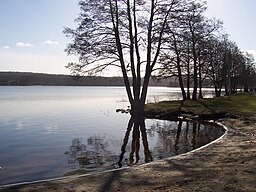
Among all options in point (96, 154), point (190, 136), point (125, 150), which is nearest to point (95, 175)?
point (96, 154)

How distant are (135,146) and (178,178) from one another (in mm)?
7438

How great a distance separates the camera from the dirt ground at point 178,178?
293 inches

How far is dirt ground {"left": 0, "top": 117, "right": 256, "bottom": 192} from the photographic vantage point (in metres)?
7.44

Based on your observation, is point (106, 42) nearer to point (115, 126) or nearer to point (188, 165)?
point (115, 126)

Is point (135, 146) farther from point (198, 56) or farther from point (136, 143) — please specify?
point (198, 56)

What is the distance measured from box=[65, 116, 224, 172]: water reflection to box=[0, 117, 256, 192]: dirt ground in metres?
2.25

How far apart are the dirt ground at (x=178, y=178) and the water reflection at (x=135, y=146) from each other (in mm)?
2247

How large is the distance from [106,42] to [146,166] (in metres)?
20.7

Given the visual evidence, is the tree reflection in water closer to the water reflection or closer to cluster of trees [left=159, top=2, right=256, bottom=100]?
the water reflection

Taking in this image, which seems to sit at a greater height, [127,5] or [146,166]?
[127,5]

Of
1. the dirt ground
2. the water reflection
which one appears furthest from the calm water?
the dirt ground

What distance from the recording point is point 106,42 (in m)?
29.4

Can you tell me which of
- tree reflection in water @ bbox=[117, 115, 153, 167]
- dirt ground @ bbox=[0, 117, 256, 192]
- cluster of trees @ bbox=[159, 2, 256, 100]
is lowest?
tree reflection in water @ bbox=[117, 115, 153, 167]

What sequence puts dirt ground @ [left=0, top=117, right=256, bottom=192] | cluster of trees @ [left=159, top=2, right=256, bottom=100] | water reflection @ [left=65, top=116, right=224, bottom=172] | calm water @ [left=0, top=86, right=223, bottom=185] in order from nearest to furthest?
dirt ground @ [left=0, top=117, right=256, bottom=192] < calm water @ [left=0, top=86, right=223, bottom=185] < water reflection @ [left=65, top=116, right=224, bottom=172] < cluster of trees @ [left=159, top=2, right=256, bottom=100]
